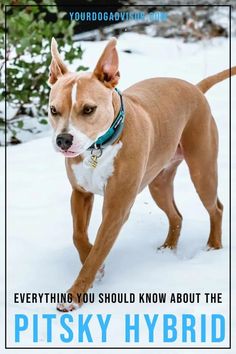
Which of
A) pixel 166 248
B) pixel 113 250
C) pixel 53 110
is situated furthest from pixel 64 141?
pixel 166 248

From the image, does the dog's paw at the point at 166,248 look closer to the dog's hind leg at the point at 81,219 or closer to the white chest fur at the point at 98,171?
the dog's hind leg at the point at 81,219

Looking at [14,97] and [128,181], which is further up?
[128,181]

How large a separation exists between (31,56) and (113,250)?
76.6 inches

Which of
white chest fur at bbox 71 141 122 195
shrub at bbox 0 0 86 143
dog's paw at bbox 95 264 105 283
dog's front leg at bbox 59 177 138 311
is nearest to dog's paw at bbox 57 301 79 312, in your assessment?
dog's front leg at bbox 59 177 138 311

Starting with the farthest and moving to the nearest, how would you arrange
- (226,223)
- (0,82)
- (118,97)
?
1. (0,82)
2. (226,223)
3. (118,97)

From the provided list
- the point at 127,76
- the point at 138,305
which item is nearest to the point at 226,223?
the point at 138,305

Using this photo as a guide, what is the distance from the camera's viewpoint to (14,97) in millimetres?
5156

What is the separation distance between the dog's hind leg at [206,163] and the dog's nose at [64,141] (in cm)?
98

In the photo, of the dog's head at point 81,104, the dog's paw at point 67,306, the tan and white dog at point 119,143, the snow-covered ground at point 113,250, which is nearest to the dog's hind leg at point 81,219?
the tan and white dog at point 119,143

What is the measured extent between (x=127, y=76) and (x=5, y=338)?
294cm

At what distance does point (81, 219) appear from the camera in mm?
3090

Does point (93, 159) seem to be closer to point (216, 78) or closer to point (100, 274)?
point (100, 274)

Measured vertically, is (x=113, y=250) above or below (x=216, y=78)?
below

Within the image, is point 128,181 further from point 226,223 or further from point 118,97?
point 226,223
